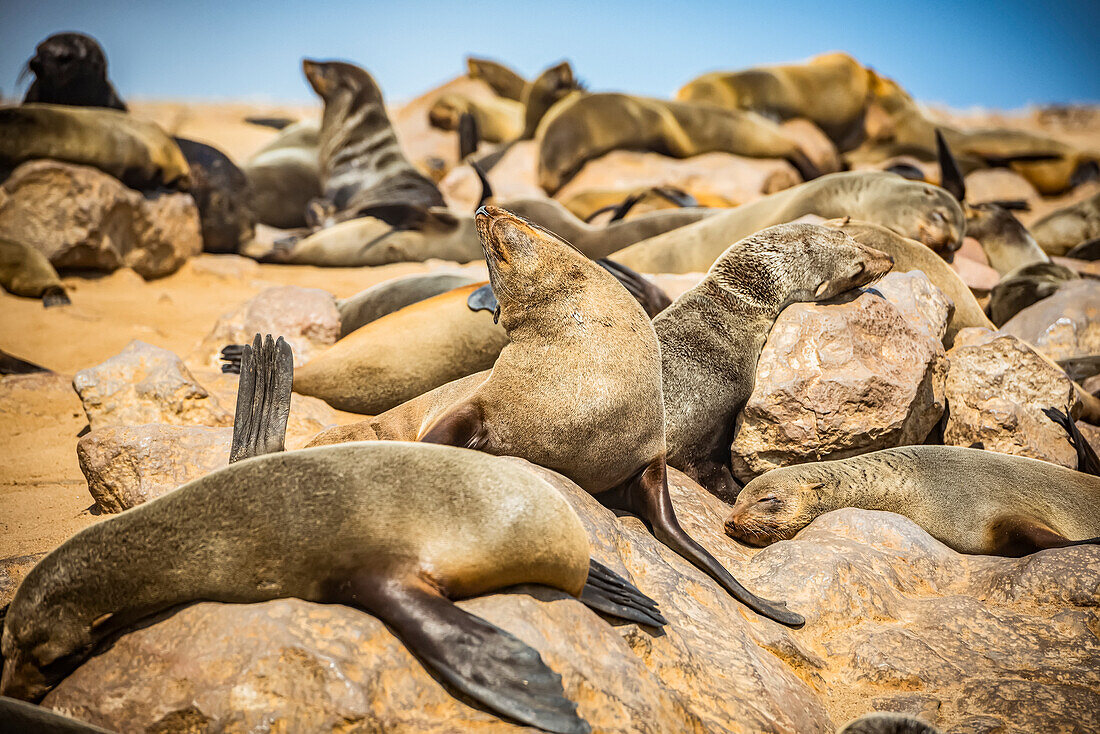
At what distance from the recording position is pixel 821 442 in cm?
420

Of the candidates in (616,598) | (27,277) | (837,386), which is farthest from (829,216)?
(27,277)

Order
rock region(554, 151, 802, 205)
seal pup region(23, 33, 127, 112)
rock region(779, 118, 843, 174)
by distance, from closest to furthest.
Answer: seal pup region(23, 33, 127, 112), rock region(554, 151, 802, 205), rock region(779, 118, 843, 174)

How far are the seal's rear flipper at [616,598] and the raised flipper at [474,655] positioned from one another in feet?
1.42

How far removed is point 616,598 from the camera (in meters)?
2.43

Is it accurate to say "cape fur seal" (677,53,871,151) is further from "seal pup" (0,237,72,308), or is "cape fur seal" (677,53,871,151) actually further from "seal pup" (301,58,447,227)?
"seal pup" (0,237,72,308)

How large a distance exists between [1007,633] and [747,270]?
2.18 meters

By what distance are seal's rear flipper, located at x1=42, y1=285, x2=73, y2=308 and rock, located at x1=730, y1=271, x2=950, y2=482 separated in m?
5.56

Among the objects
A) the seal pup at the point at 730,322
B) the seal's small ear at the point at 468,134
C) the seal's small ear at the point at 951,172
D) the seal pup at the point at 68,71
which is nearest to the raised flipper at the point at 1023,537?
the seal pup at the point at 730,322

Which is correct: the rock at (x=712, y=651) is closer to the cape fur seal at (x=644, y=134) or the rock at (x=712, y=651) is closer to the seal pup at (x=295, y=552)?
the seal pup at (x=295, y=552)

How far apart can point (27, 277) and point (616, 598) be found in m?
6.46

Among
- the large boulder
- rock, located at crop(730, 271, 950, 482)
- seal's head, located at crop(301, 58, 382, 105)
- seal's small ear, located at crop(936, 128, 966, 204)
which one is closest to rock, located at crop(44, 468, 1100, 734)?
rock, located at crop(730, 271, 950, 482)

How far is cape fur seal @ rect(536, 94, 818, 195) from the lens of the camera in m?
11.8

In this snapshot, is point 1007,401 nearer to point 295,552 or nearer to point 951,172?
Result: point 295,552

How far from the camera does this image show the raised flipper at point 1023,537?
3580 millimetres
